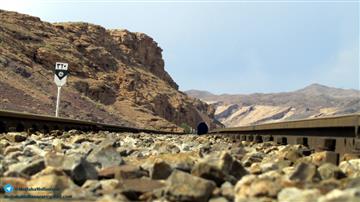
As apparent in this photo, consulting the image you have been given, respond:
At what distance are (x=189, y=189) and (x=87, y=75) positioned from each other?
59198 mm

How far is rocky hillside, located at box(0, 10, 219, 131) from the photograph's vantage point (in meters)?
44.8

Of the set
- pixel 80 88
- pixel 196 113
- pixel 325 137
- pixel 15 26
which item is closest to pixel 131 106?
pixel 80 88

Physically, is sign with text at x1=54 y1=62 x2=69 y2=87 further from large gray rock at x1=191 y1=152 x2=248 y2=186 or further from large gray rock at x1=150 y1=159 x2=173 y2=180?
large gray rock at x1=191 y1=152 x2=248 y2=186

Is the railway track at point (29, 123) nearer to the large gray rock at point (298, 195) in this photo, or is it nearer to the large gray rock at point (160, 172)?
the large gray rock at point (160, 172)

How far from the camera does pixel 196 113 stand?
274 feet

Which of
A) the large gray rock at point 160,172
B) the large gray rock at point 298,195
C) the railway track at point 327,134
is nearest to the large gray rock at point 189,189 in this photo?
the large gray rock at point 298,195

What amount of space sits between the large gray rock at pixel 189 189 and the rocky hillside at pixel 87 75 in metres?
33.4

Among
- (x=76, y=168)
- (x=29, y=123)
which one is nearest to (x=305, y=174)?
(x=76, y=168)

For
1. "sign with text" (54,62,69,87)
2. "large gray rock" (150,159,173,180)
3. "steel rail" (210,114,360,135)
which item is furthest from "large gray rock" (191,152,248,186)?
"sign with text" (54,62,69,87)

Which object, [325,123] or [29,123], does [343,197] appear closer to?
[325,123]

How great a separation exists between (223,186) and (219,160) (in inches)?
22.4

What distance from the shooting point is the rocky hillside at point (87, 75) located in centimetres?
4475

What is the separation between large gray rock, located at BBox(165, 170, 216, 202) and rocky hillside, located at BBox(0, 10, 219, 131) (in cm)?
3340

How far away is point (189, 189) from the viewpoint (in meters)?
2.79
